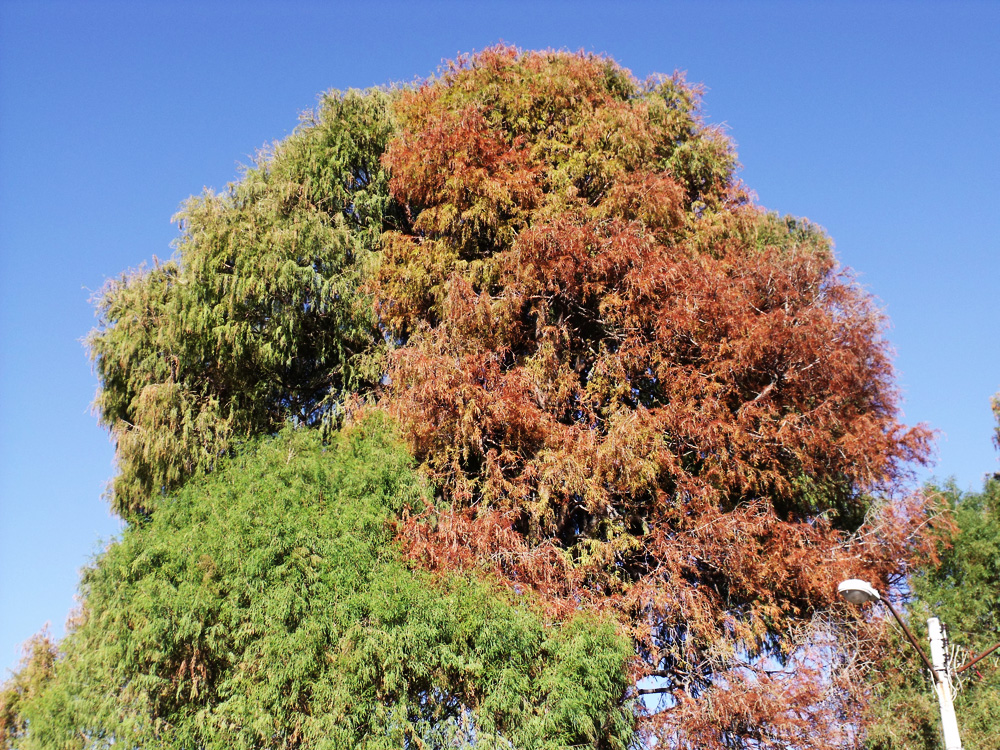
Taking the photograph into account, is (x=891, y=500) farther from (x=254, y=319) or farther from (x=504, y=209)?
(x=254, y=319)

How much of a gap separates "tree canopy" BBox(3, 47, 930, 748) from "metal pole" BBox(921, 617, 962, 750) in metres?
3.55

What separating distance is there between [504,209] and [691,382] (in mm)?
4454

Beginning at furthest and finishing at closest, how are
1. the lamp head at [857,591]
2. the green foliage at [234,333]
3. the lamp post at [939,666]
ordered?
the green foliage at [234,333], the lamp head at [857,591], the lamp post at [939,666]

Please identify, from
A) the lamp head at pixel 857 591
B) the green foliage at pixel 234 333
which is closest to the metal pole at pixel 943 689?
the lamp head at pixel 857 591

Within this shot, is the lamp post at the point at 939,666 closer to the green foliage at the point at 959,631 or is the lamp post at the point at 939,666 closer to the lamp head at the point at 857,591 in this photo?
the lamp head at the point at 857,591

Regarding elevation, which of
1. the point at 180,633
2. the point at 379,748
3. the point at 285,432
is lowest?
the point at 379,748

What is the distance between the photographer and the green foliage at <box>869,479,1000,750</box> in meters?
13.2

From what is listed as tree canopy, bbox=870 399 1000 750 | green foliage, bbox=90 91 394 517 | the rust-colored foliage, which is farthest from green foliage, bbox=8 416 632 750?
tree canopy, bbox=870 399 1000 750

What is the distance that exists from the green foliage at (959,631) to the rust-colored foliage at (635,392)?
6.10ft

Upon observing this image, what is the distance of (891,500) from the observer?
42.6ft

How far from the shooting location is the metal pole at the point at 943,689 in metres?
7.44

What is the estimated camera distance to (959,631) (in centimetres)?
1617

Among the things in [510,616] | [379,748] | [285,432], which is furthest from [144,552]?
[510,616]

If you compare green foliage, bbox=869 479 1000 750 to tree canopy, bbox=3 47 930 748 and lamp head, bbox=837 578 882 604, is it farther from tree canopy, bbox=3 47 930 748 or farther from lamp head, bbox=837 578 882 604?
lamp head, bbox=837 578 882 604
